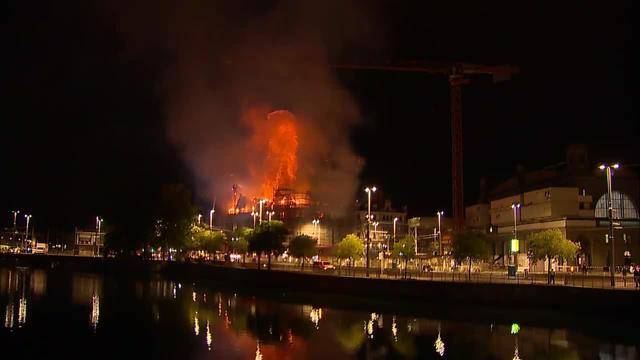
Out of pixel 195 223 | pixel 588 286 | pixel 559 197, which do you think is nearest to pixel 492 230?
pixel 559 197

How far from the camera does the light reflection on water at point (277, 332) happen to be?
1673 inches

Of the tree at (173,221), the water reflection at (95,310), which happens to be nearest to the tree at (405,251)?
the water reflection at (95,310)

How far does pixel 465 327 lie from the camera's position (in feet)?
168

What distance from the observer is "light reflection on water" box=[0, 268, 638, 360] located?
42500 mm

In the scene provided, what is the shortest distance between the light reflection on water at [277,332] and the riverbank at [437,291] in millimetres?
3725

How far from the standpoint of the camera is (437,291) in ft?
202

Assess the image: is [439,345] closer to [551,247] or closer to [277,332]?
[277,332]

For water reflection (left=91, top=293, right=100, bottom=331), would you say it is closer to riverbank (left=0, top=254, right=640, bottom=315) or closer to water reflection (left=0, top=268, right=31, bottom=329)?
water reflection (left=0, top=268, right=31, bottom=329)

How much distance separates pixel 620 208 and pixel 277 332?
7742 centimetres

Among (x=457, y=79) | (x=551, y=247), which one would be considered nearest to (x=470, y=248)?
(x=551, y=247)

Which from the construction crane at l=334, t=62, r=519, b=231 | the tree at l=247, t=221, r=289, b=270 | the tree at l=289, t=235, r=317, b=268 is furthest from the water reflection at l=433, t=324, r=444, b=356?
the construction crane at l=334, t=62, r=519, b=231

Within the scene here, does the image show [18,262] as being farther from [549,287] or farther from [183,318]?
[549,287]

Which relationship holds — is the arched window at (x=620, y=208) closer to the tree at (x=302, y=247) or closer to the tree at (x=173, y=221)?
the tree at (x=302, y=247)

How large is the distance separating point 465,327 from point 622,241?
6273cm
